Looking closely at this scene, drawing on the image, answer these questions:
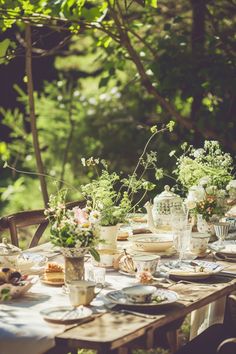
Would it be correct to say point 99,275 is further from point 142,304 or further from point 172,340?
point 172,340

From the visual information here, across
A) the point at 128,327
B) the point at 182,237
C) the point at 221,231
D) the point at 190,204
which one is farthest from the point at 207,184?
the point at 128,327

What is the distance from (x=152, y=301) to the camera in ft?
8.39

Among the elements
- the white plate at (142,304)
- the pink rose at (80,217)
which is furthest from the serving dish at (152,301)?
the pink rose at (80,217)

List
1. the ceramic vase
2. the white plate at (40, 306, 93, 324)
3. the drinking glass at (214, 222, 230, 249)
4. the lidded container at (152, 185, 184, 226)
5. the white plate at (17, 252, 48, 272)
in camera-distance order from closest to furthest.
A: the white plate at (40, 306, 93, 324), the white plate at (17, 252, 48, 272), the ceramic vase, the drinking glass at (214, 222, 230, 249), the lidded container at (152, 185, 184, 226)

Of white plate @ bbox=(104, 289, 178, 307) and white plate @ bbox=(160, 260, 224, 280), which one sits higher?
white plate @ bbox=(160, 260, 224, 280)

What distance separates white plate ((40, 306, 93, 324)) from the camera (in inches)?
93.6

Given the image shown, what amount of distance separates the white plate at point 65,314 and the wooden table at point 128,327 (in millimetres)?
32

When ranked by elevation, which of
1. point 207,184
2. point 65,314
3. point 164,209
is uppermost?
point 207,184

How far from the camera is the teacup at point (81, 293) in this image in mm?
2539

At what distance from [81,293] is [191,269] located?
0.63 m

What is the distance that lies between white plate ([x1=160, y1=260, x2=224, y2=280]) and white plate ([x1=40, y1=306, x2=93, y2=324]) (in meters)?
0.56

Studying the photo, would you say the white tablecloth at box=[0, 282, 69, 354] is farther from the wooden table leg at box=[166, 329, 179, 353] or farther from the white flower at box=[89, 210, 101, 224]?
the wooden table leg at box=[166, 329, 179, 353]

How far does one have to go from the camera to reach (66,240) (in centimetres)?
268

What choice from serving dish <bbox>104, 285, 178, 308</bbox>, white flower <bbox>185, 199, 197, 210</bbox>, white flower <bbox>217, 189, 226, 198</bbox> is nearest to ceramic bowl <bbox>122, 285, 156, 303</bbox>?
serving dish <bbox>104, 285, 178, 308</bbox>
